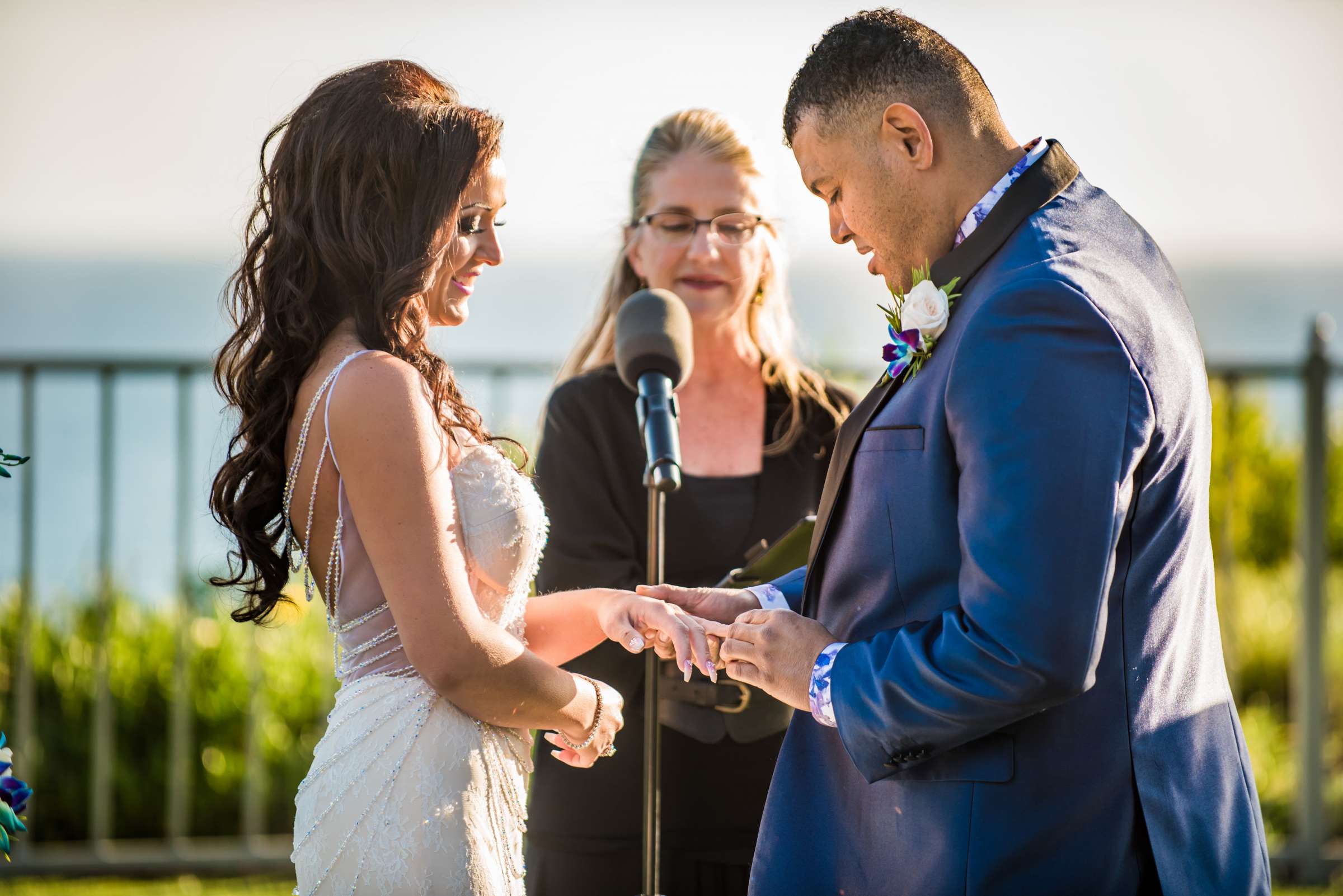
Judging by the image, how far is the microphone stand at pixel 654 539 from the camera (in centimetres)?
226

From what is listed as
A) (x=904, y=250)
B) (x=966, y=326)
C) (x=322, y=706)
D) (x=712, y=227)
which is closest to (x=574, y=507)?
(x=712, y=227)

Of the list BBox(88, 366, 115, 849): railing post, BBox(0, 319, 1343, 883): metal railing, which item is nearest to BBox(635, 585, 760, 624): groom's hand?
BBox(0, 319, 1343, 883): metal railing

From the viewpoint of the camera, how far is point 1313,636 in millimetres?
5047

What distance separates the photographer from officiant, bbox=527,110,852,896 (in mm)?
3029

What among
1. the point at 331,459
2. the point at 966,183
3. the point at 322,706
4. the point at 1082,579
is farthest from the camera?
the point at 322,706

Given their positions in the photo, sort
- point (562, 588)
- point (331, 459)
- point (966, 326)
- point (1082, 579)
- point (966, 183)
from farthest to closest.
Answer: point (562, 588), point (331, 459), point (966, 183), point (966, 326), point (1082, 579)

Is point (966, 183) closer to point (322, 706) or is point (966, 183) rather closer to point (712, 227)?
point (712, 227)

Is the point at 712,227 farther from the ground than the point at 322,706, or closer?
farther from the ground

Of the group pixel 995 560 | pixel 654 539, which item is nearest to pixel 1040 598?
pixel 995 560

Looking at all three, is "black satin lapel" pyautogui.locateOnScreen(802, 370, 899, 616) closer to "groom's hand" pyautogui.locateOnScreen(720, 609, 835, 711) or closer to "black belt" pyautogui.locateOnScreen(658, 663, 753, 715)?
"groom's hand" pyautogui.locateOnScreen(720, 609, 835, 711)

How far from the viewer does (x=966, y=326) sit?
1.79 metres

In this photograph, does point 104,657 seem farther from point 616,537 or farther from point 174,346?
point 174,346

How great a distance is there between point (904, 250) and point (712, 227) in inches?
52.6

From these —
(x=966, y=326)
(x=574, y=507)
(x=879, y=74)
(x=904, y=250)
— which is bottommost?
(x=574, y=507)
